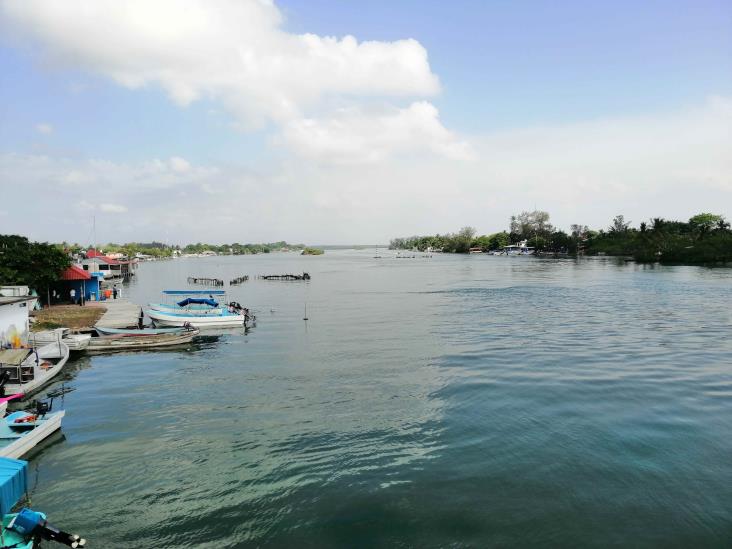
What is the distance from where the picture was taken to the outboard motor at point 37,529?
12.4 metres

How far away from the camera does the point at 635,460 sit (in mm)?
17812

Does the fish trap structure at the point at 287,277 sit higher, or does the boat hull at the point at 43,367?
the fish trap structure at the point at 287,277

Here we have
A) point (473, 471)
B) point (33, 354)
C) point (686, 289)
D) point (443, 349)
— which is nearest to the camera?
point (473, 471)

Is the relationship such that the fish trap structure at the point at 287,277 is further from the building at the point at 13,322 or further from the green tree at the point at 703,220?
the green tree at the point at 703,220

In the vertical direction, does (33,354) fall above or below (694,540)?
above

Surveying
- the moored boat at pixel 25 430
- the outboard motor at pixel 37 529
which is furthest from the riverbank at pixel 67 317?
the outboard motor at pixel 37 529

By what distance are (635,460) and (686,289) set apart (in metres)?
70.7

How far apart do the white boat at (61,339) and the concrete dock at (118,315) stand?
6748 mm

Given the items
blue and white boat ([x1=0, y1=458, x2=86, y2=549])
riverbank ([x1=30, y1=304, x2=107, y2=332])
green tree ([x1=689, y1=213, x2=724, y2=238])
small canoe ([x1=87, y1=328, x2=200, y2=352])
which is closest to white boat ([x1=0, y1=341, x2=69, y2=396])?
small canoe ([x1=87, y1=328, x2=200, y2=352])

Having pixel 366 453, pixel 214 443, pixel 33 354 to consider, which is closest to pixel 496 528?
pixel 366 453

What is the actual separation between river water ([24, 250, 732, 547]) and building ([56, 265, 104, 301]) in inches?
1025

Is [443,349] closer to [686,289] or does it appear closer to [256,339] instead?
[256,339]

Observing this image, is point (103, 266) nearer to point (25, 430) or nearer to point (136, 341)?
point (136, 341)

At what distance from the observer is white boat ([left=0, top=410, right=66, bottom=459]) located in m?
18.3
